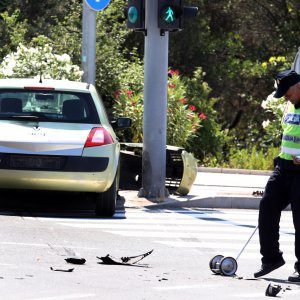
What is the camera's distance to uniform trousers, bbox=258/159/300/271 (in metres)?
9.48

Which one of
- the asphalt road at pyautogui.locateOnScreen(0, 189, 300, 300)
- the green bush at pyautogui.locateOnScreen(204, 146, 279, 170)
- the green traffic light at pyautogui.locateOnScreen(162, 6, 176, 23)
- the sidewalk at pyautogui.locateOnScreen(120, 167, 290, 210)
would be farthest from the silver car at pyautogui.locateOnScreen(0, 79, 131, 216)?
the green bush at pyautogui.locateOnScreen(204, 146, 279, 170)

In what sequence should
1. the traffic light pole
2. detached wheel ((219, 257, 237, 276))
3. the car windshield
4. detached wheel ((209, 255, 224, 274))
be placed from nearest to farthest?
detached wheel ((219, 257, 237, 276))
detached wheel ((209, 255, 224, 274))
the car windshield
the traffic light pole

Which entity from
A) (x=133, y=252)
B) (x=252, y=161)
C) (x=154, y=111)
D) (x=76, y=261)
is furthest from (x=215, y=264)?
(x=252, y=161)

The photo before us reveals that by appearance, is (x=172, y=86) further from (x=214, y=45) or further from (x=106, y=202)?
(x=214, y=45)

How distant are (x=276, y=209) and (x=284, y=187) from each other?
0.62 feet

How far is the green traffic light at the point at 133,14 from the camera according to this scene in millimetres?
15953

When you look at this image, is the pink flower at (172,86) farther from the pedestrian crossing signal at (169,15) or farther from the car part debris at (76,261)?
the car part debris at (76,261)

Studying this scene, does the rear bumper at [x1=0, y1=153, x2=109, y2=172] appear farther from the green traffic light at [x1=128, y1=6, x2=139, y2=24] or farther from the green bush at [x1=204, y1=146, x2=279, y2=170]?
the green bush at [x1=204, y1=146, x2=279, y2=170]

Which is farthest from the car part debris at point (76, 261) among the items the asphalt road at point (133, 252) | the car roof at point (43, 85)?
the car roof at point (43, 85)

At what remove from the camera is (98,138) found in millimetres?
13461

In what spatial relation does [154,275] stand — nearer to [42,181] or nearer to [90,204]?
[42,181]

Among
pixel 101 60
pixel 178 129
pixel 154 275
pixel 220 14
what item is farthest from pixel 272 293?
pixel 220 14

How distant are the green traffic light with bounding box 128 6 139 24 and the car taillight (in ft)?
9.08

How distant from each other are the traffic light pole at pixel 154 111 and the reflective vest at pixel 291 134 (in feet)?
21.1
